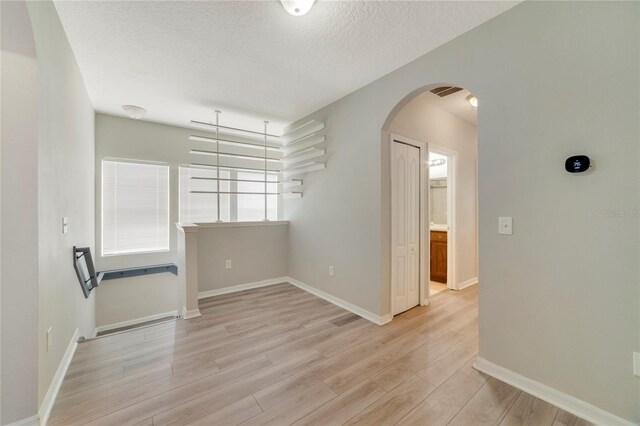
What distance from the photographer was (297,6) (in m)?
1.66

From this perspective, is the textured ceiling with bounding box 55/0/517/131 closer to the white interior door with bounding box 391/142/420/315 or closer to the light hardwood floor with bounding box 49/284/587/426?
the white interior door with bounding box 391/142/420/315

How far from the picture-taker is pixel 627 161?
138cm

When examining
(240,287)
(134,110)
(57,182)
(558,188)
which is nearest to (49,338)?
(57,182)

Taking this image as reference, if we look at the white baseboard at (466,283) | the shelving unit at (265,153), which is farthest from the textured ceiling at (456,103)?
the white baseboard at (466,283)

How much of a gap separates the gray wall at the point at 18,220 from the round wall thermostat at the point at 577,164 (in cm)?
320

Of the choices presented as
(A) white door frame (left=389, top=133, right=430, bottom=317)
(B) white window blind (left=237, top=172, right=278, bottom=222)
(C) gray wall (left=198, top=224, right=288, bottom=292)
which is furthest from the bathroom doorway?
(B) white window blind (left=237, top=172, right=278, bottom=222)

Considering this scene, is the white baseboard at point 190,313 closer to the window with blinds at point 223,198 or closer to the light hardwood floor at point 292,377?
the light hardwood floor at point 292,377

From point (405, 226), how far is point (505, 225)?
125cm

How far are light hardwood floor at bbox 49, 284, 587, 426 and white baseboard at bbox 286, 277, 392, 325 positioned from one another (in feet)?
0.29

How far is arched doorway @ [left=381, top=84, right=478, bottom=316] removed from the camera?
2881 mm

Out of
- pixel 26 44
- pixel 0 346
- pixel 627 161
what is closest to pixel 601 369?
pixel 627 161

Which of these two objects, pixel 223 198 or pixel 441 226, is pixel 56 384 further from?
pixel 441 226

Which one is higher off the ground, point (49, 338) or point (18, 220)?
point (18, 220)

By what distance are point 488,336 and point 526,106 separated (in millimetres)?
1750
